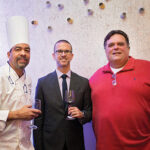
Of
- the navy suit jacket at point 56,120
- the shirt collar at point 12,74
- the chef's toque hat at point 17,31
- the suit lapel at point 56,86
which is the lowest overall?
the navy suit jacket at point 56,120

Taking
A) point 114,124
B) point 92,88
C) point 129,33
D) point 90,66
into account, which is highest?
point 129,33

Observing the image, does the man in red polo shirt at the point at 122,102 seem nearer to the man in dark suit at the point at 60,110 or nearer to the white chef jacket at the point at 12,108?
the man in dark suit at the point at 60,110

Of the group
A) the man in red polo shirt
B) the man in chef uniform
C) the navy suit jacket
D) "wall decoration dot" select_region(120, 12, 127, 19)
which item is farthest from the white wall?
the man in chef uniform

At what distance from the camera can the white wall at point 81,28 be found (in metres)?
2.10

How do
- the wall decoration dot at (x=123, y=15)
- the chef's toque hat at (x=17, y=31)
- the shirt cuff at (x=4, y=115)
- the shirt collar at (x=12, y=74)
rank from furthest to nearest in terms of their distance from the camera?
1. the wall decoration dot at (x=123, y=15)
2. the chef's toque hat at (x=17, y=31)
3. the shirt collar at (x=12, y=74)
4. the shirt cuff at (x=4, y=115)

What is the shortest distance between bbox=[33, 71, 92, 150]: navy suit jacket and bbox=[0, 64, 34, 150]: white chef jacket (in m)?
0.17

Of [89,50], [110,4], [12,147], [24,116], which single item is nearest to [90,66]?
[89,50]

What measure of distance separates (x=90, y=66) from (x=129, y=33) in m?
0.59

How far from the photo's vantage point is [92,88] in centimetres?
179

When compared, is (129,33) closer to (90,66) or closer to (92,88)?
(90,66)

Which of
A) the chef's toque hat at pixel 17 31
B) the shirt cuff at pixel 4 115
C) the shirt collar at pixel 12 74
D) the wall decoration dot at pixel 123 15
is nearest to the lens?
the shirt cuff at pixel 4 115

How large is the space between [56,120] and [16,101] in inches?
16.2

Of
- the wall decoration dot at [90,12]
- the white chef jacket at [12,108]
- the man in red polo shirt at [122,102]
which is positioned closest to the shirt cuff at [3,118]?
the white chef jacket at [12,108]

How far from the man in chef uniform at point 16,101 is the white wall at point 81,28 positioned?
0.73 meters
